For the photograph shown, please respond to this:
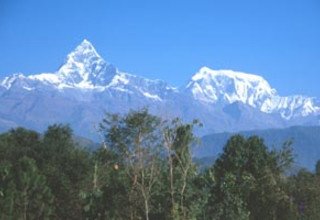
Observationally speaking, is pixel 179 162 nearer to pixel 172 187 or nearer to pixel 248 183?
pixel 172 187

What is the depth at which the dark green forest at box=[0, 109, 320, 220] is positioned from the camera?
34438 mm

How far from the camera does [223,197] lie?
123 ft

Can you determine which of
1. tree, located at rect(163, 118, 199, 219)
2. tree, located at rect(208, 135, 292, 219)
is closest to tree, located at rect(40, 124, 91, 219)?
tree, located at rect(208, 135, 292, 219)

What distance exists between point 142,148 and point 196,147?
3043mm

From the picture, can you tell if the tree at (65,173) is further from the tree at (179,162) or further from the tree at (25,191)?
the tree at (179,162)

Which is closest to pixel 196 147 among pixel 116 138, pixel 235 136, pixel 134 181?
pixel 134 181

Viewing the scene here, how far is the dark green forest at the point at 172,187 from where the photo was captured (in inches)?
1356

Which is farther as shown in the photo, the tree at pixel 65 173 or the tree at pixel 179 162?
the tree at pixel 65 173

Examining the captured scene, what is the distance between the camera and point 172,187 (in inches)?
1297

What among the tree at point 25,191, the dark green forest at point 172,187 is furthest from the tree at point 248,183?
the tree at point 25,191

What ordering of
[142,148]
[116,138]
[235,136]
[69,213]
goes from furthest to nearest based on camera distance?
1. [116,138]
2. [69,213]
3. [235,136]
4. [142,148]

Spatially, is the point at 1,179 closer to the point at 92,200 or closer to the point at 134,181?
the point at 92,200

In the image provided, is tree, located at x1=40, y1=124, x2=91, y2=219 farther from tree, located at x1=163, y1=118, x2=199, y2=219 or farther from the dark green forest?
tree, located at x1=163, y1=118, x2=199, y2=219

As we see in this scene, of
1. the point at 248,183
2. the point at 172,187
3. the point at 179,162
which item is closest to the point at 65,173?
the point at 248,183
